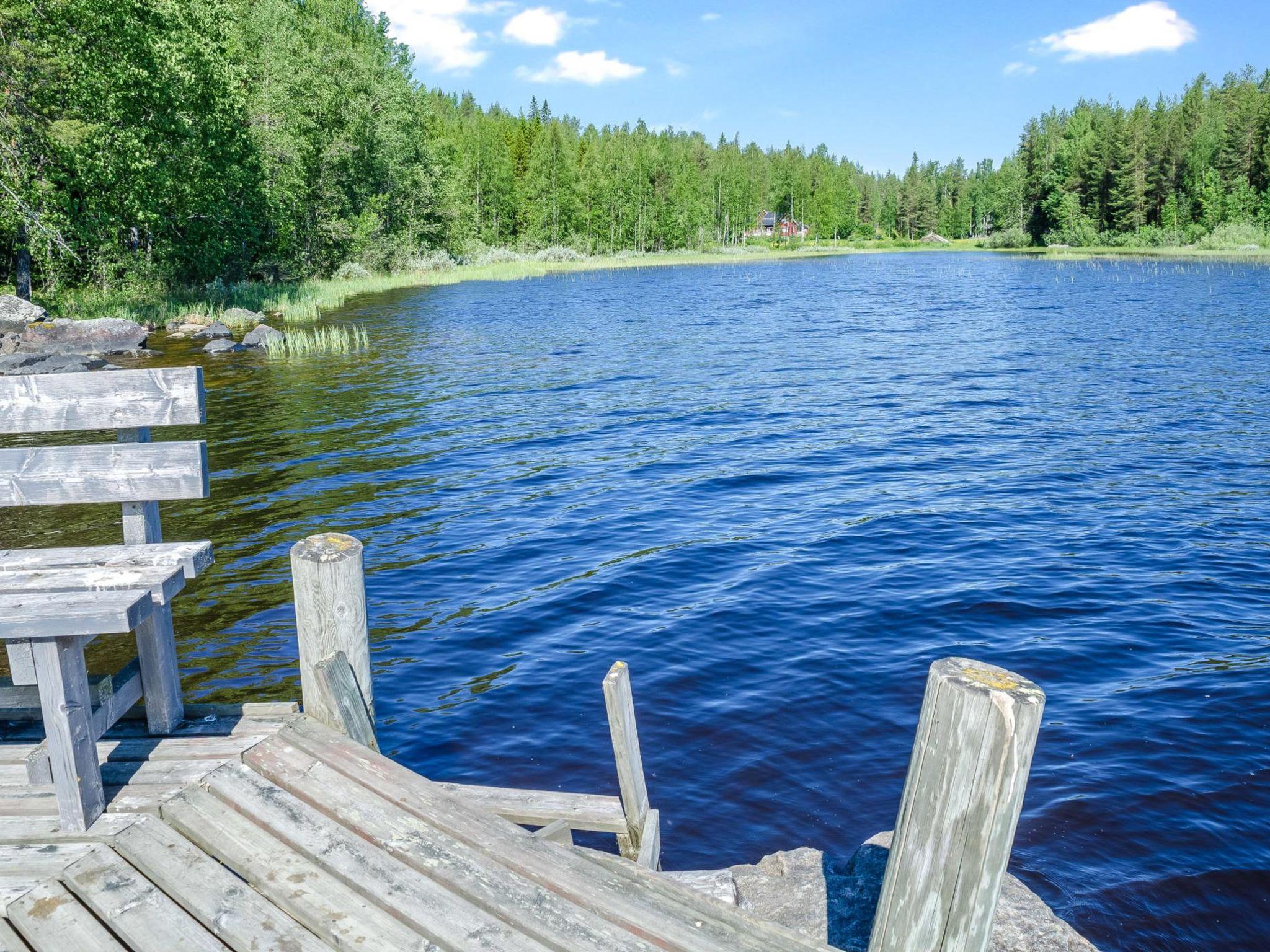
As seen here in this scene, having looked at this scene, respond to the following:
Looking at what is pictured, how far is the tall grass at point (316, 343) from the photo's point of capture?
3136 centimetres

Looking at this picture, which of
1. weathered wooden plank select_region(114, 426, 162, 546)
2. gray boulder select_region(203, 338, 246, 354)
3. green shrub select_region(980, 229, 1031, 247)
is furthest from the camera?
green shrub select_region(980, 229, 1031, 247)

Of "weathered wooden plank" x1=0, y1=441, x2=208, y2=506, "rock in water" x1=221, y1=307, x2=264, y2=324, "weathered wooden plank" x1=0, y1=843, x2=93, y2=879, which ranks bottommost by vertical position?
"weathered wooden plank" x1=0, y1=843, x2=93, y2=879

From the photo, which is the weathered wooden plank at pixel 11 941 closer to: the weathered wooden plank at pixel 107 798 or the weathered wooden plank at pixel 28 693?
the weathered wooden plank at pixel 107 798

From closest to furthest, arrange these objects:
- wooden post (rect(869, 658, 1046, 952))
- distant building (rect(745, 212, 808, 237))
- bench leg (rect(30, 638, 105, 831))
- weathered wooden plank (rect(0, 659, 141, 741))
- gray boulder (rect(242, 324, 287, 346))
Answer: wooden post (rect(869, 658, 1046, 952))
bench leg (rect(30, 638, 105, 831))
weathered wooden plank (rect(0, 659, 141, 741))
gray boulder (rect(242, 324, 287, 346))
distant building (rect(745, 212, 808, 237))

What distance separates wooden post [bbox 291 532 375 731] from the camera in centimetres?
455

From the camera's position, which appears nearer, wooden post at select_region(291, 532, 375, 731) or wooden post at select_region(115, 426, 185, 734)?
wooden post at select_region(291, 532, 375, 731)

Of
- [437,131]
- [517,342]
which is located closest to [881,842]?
[517,342]

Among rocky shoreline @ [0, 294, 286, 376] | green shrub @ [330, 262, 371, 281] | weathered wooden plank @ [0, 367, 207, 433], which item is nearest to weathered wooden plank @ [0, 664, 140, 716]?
weathered wooden plank @ [0, 367, 207, 433]

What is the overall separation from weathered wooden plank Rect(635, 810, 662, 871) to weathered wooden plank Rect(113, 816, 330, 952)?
7.11 feet

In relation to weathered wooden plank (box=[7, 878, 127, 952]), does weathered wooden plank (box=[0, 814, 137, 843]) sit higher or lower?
lower

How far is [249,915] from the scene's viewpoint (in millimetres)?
3334

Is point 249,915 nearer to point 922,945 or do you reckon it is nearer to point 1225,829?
point 922,945

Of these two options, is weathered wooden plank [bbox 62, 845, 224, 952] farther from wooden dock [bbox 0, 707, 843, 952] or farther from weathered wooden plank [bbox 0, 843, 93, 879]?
weathered wooden plank [bbox 0, 843, 93, 879]

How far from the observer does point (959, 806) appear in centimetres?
285
